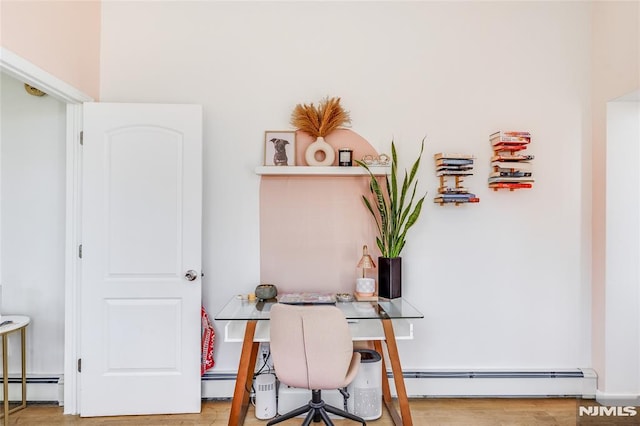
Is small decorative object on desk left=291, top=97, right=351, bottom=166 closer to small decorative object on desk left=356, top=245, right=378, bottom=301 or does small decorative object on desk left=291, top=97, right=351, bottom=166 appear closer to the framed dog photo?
the framed dog photo

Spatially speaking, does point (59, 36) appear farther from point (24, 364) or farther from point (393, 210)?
point (393, 210)

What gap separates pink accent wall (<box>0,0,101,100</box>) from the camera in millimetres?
1883

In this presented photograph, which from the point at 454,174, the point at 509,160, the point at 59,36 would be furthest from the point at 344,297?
the point at 59,36

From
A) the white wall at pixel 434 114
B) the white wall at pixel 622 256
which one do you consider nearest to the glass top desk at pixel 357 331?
the white wall at pixel 434 114

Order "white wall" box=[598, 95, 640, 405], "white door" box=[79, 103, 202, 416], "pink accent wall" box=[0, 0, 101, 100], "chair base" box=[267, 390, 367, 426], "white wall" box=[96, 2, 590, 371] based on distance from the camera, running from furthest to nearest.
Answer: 1. "white wall" box=[96, 2, 590, 371]
2. "white wall" box=[598, 95, 640, 405]
3. "white door" box=[79, 103, 202, 416]
4. "chair base" box=[267, 390, 367, 426]
5. "pink accent wall" box=[0, 0, 101, 100]

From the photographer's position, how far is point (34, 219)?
8.53ft

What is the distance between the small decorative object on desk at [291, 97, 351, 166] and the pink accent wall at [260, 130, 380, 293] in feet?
0.24

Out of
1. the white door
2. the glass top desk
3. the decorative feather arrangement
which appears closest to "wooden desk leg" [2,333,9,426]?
the white door

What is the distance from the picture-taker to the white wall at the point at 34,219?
8.52 feet

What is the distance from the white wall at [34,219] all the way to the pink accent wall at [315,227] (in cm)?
141

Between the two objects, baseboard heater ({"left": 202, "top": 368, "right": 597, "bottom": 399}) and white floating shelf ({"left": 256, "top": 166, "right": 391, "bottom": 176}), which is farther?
baseboard heater ({"left": 202, "top": 368, "right": 597, "bottom": 399})

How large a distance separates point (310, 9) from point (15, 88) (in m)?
2.10

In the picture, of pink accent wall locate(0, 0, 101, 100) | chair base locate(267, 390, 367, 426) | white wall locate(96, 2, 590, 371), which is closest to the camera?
pink accent wall locate(0, 0, 101, 100)

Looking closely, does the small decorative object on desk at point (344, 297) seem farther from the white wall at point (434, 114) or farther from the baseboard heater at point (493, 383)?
the baseboard heater at point (493, 383)
